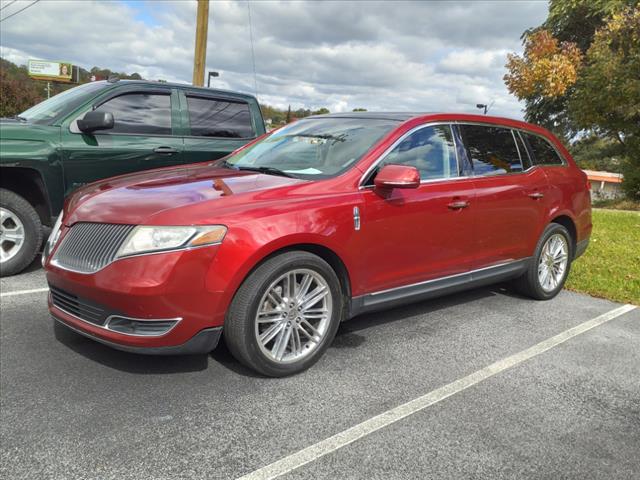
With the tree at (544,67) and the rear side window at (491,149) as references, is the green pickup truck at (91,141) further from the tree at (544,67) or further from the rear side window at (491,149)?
the tree at (544,67)

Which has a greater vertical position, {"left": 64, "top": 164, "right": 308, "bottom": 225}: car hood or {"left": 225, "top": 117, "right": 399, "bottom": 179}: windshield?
{"left": 225, "top": 117, "right": 399, "bottom": 179}: windshield

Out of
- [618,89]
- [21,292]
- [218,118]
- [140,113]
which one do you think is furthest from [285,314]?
[618,89]

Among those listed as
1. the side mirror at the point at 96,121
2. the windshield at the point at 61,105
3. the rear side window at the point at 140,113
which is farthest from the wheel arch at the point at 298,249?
the windshield at the point at 61,105

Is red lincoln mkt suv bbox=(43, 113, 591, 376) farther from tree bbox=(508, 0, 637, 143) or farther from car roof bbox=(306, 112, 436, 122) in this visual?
tree bbox=(508, 0, 637, 143)

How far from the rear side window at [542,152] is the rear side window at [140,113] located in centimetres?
388

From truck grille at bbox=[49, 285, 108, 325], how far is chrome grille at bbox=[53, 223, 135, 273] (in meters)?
0.18

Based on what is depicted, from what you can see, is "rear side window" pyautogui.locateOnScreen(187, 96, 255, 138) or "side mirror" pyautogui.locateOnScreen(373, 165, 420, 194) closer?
"side mirror" pyautogui.locateOnScreen(373, 165, 420, 194)

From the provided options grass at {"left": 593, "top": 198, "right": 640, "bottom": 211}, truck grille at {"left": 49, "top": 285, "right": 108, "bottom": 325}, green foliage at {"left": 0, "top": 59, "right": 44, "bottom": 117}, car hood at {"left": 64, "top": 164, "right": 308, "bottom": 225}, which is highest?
green foliage at {"left": 0, "top": 59, "right": 44, "bottom": 117}

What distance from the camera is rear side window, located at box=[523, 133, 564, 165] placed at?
534 centimetres

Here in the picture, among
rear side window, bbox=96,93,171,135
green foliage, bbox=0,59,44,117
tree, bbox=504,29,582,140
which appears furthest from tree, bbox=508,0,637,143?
green foliage, bbox=0,59,44,117

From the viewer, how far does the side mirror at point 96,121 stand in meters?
5.39

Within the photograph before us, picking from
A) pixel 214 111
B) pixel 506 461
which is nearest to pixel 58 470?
pixel 506 461

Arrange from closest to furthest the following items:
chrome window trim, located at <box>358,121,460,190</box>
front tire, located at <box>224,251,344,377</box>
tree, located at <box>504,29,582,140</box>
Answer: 1. front tire, located at <box>224,251,344,377</box>
2. chrome window trim, located at <box>358,121,460,190</box>
3. tree, located at <box>504,29,582,140</box>

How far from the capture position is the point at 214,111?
22.1 feet
